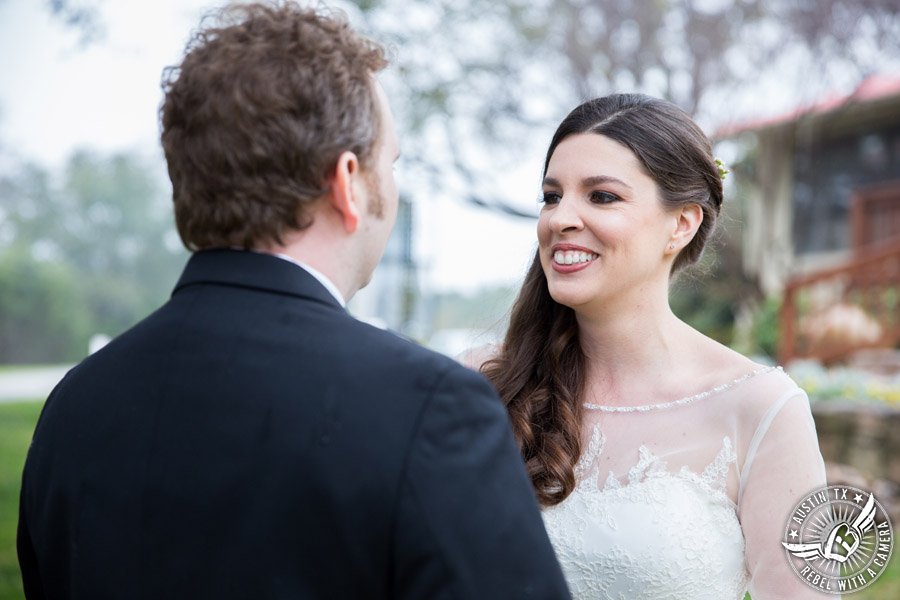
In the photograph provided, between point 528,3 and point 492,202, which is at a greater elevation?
point 528,3

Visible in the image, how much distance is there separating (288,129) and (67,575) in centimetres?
89

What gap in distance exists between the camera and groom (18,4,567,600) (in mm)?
1250

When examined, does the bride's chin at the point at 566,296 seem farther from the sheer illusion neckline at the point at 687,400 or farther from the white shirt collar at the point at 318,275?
the white shirt collar at the point at 318,275

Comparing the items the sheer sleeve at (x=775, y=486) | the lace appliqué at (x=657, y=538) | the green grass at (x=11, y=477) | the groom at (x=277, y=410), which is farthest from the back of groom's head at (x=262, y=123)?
the green grass at (x=11, y=477)

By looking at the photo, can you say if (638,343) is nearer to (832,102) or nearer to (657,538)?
(657,538)

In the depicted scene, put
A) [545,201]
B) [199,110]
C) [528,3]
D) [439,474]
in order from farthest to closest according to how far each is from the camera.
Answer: [528,3], [545,201], [199,110], [439,474]

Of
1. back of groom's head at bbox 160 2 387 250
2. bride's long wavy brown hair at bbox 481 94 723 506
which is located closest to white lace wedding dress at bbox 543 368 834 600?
bride's long wavy brown hair at bbox 481 94 723 506

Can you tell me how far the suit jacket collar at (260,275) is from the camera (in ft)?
4.56

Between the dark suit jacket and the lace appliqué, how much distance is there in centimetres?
119

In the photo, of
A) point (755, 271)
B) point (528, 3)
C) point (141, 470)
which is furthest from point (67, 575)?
point (755, 271)

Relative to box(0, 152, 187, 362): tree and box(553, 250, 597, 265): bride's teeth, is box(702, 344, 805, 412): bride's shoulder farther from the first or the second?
box(0, 152, 187, 362): tree

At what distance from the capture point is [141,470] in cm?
132

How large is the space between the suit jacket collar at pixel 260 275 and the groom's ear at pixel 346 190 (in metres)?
0.12

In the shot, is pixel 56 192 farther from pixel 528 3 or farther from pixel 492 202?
pixel 528 3
